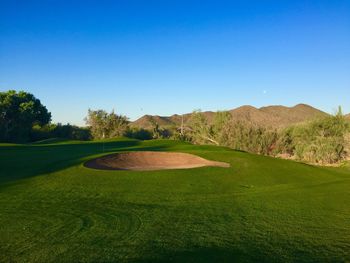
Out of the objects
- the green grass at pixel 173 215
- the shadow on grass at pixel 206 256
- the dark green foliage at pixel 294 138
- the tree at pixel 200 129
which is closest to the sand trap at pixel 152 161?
the green grass at pixel 173 215

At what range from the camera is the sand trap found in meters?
19.2

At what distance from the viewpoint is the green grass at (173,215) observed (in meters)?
6.31

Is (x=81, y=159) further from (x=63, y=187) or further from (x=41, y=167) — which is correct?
(x=63, y=187)

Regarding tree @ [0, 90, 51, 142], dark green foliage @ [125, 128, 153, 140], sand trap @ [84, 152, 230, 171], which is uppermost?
tree @ [0, 90, 51, 142]

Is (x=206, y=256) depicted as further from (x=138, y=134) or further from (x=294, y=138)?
(x=138, y=134)

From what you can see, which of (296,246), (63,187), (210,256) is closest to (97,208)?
(63,187)

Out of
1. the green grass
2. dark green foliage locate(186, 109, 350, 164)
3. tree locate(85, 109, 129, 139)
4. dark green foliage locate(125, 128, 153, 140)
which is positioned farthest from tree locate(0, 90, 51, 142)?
the green grass

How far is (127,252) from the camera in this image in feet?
20.2

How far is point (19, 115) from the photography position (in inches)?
2486

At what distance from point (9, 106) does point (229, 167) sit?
56.4 metres

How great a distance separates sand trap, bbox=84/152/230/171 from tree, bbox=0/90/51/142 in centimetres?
4156

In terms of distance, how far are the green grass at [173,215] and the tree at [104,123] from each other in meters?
45.3

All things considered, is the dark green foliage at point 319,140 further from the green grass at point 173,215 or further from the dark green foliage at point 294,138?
the green grass at point 173,215

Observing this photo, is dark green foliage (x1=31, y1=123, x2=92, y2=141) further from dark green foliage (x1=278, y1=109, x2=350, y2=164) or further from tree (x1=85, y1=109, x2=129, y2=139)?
dark green foliage (x1=278, y1=109, x2=350, y2=164)
